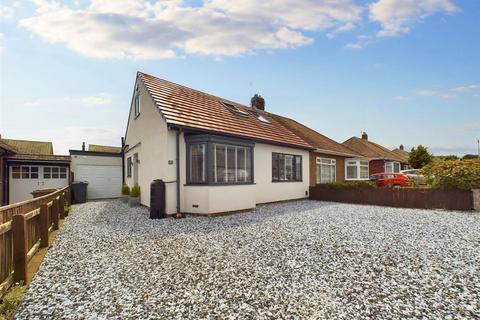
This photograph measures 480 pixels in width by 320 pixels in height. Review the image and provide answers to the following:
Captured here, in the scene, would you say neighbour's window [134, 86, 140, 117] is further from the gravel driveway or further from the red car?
the red car

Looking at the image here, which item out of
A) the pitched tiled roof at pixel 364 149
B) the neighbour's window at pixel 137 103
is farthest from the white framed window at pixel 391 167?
the neighbour's window at pixel 137 103

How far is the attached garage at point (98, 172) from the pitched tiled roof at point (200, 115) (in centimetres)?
888

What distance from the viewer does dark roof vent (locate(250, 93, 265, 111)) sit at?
22547mm

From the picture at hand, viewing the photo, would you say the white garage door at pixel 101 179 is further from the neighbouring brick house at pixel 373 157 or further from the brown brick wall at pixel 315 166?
the neighbouring brick house at pixel 373 157

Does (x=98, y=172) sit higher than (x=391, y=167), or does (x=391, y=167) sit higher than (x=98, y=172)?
(x=98, y=172)

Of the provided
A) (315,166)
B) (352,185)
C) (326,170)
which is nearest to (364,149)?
(326,170)

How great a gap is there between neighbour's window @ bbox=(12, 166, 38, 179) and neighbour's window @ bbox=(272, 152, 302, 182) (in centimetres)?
1674

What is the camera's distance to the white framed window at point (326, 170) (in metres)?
18.9

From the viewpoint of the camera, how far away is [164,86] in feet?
43.7

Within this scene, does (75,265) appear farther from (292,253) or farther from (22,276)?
(292,253)

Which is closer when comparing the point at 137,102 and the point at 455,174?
the point at 455,174

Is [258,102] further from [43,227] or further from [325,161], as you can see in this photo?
[43,227]

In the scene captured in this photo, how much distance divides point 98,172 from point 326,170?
Answer: 16.9m

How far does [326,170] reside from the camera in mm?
19781
